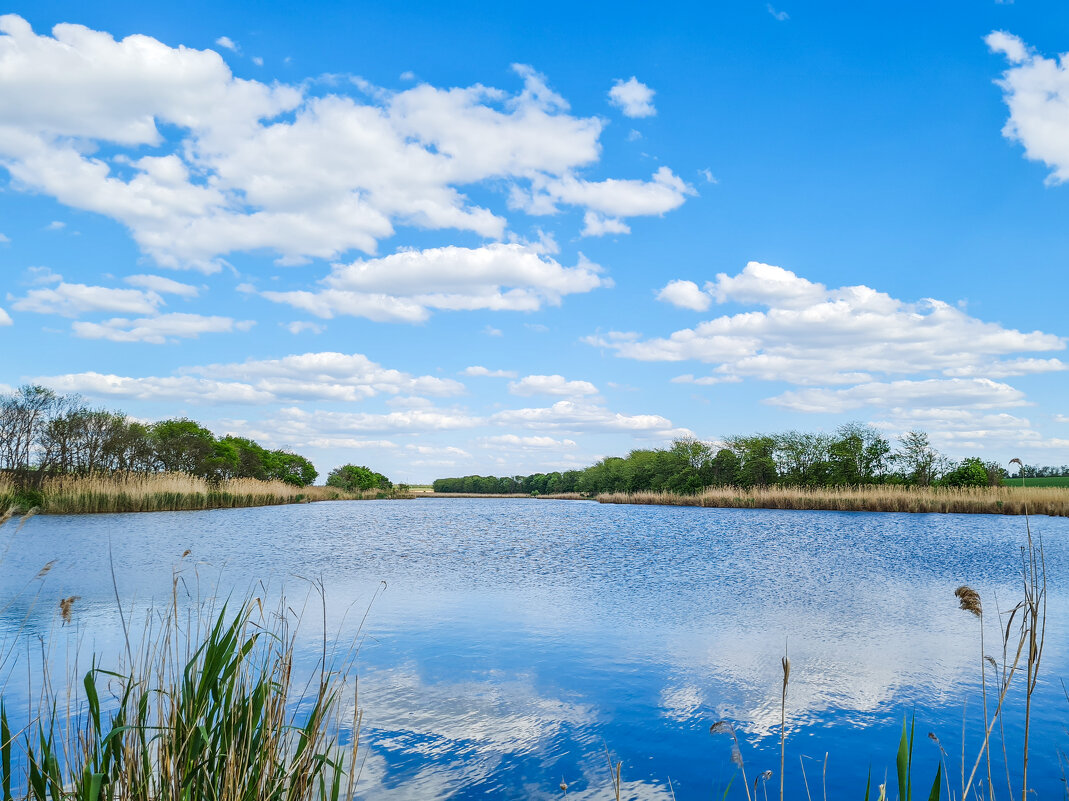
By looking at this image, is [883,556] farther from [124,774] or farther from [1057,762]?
[124,774]

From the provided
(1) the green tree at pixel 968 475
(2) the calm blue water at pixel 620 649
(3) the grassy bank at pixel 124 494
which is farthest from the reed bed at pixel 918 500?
(3) the grassy bank at pixel 124 494

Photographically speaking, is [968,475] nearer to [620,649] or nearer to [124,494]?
[620,649]

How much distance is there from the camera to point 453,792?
11.8ft

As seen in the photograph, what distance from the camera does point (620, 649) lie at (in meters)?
6.57

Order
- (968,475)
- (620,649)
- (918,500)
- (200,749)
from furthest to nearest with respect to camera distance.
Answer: (968,475) → (918,500) → (620,649) → (200,749)

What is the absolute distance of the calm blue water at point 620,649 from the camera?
411 centimetres

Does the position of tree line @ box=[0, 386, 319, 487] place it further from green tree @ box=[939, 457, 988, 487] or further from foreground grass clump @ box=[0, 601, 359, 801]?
green tree @ box=[939, 457, 988, 487]

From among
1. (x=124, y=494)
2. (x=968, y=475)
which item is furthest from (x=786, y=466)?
(x=124, y=494)

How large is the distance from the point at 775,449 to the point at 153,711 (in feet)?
168

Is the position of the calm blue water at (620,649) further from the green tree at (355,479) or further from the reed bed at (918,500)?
the green tree at (355,479)

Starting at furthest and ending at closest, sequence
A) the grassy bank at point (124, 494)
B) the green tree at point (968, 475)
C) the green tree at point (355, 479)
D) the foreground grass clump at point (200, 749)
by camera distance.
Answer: the green tree at point (355, 479)
the green tree at point (968, 475)
the grassy bank at point (124, 494)
the foreground grass clump at point (200, 749)

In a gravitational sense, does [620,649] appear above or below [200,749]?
below

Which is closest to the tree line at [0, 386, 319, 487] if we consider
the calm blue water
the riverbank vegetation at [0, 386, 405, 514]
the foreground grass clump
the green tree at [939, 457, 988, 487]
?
the riverbank vegetation at [0, 386, 405, 514]

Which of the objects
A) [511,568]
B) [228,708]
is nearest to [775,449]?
[511,568]
